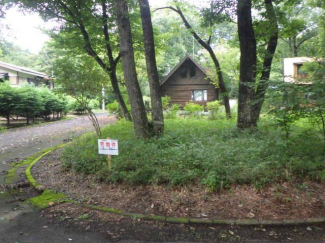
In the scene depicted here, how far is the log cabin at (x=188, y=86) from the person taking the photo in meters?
24.7

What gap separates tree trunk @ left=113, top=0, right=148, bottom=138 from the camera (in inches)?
259

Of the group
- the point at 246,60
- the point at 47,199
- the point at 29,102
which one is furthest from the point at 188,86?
the point at 47,199

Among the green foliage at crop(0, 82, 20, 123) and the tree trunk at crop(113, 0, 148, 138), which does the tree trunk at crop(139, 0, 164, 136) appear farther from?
the green foliage at crop(0, 82, 20, 123)

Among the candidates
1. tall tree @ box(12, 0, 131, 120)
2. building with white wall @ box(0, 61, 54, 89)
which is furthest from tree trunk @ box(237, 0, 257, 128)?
building with white wall @ box(0, 61, 54, 89)

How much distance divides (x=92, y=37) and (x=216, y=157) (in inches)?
376

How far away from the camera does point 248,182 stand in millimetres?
4480

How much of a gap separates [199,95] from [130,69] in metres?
19.1

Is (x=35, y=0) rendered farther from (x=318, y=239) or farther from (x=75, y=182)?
(x=318, y=239)

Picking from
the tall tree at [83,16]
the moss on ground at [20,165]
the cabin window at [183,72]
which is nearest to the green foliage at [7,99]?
the tall tree at [83,16]

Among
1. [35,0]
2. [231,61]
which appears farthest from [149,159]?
[231,61]

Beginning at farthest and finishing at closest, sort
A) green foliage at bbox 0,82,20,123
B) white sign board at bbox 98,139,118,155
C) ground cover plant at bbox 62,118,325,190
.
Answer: green foliage at bbox 0,82,20,123
white sign board at bbox 98,139,118,155
ground cover plant at bbox 62,118,325,190

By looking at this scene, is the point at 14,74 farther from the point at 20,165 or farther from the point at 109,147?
the point at 109,147

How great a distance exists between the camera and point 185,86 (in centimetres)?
2502

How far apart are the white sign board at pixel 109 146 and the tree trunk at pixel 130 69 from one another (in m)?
1.57
